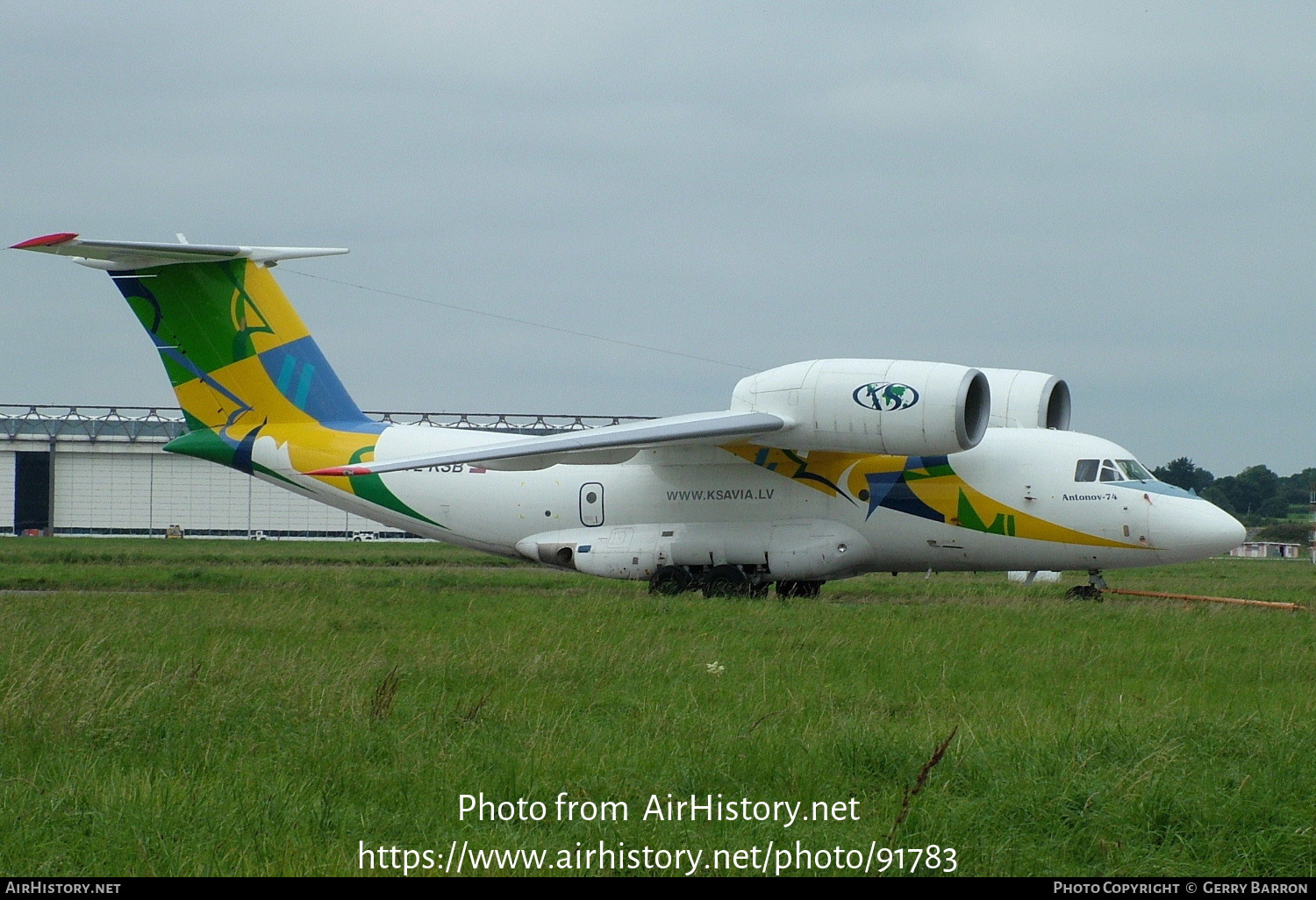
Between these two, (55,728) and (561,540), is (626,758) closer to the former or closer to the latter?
(55,728)

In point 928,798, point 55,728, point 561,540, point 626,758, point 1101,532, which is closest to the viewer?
point 928,798

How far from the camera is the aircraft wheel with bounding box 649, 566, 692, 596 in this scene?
17.0 m

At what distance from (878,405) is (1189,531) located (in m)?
3.91

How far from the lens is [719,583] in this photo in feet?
55.0

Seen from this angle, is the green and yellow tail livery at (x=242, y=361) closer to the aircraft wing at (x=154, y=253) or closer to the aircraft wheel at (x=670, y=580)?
the aircraft wing at (x=154, y=253)

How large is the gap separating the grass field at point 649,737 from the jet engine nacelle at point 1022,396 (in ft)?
18.5

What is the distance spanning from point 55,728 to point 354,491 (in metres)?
12.9

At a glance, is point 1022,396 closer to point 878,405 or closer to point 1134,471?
point 1134,471

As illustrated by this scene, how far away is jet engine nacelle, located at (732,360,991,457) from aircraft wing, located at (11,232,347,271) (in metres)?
7.34

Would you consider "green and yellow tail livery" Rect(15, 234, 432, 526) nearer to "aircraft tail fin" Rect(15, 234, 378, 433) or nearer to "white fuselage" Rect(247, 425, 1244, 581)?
"aircraft tail fin" Rect(15, 234, 378, 433)

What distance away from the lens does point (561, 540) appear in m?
17.8

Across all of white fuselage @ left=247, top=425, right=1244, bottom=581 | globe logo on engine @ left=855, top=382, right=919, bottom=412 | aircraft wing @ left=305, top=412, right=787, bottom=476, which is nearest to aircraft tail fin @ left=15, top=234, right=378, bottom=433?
white fuselage @ left=247, top=425, right=1244, bottom=581

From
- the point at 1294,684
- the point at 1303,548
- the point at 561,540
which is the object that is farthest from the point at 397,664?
the point at 1303,548
